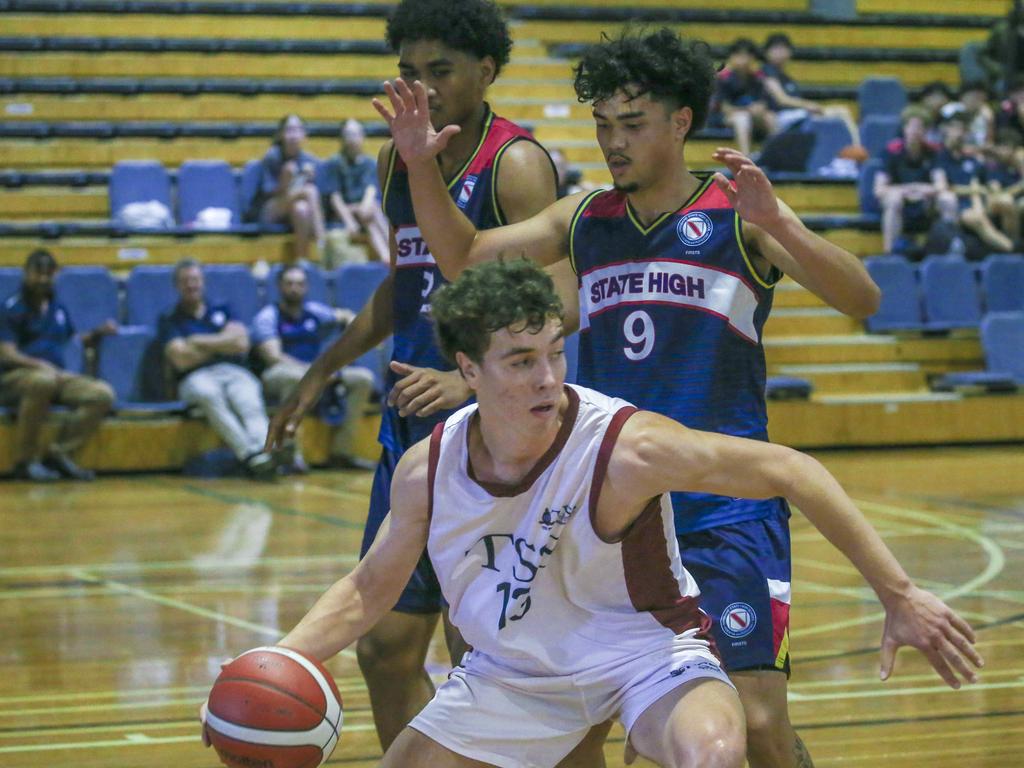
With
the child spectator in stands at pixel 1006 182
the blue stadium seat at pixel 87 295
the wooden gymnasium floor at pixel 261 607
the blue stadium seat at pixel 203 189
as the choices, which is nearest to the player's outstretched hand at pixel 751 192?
the wooden gymnasium floor at pixel 261 607

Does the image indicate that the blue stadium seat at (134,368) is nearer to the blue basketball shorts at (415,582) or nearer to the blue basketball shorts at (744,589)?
the blue basketball shorts at (415,582)

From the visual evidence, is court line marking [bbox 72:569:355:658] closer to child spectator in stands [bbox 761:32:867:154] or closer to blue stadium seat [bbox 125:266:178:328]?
blue stadium seat [bbox 125:266:178:328]

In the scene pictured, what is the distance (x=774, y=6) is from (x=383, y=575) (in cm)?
1656

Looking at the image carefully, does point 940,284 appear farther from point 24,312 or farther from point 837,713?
point 837,713

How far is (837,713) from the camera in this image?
5.33 metres

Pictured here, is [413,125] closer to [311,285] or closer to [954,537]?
[954,537]

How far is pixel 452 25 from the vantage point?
13.5 feet

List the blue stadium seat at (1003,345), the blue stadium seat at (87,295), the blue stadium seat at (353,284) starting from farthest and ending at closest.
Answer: the blue stadium seat at (1003,345)
the blue stadium seat at (353,284)
the blue stadium seat at (87,295)

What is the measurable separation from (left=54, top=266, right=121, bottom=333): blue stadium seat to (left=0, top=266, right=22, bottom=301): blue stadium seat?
0.98ft

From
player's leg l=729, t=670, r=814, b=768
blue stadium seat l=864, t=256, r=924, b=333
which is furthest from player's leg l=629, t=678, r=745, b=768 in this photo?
blue stadium seat l=864, t=256, r=924, b=333

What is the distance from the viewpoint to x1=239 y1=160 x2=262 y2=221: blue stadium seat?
1330 cm

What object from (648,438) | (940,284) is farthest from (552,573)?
(940,284)

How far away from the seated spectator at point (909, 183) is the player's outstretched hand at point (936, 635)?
1210 centimetres

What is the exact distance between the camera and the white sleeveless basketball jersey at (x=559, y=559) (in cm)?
319
